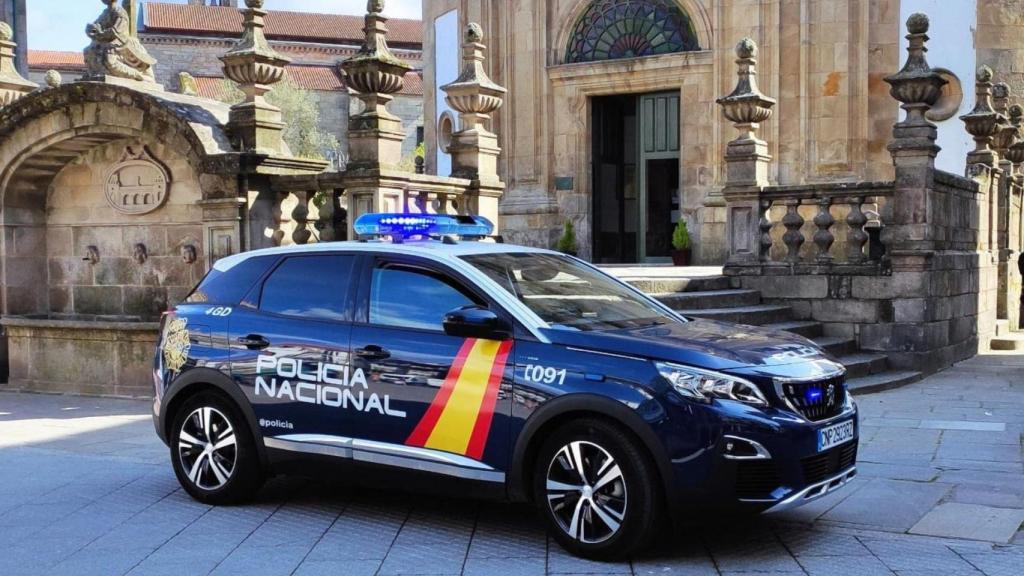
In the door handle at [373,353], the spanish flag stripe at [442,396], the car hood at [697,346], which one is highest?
the car hood at [697,346]

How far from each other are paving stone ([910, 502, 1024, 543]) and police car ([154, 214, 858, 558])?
2.08ft

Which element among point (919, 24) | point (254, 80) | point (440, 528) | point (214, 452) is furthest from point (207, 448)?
point (919, 24)

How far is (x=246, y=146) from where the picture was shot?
39.2ft

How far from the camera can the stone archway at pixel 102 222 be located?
39.5 ft

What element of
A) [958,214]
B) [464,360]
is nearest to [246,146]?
[464,360]

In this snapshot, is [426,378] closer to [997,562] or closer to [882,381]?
[997,562]

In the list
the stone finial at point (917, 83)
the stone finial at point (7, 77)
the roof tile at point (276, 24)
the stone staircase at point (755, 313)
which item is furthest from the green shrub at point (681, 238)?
the roof tile at point (276, 24)

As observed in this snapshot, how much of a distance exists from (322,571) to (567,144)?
16879mm

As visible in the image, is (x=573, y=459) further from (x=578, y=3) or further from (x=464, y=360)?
(x=578, y=3)

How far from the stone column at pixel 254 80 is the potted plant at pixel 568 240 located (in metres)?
9.59

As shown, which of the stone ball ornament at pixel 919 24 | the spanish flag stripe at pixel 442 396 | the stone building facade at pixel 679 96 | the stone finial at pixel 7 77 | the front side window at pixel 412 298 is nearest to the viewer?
the spanish flag stripe at pixel 442 396

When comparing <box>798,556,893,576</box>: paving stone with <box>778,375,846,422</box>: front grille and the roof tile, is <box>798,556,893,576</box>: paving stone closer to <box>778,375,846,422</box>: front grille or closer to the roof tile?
<box>778,375,846,422</box>: front grille

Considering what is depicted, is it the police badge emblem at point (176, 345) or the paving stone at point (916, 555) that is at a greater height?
the police badge emblem at point (176, 345)

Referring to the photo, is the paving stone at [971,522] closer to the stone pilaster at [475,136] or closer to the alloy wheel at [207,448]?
the alloy wheel at [207,448]
